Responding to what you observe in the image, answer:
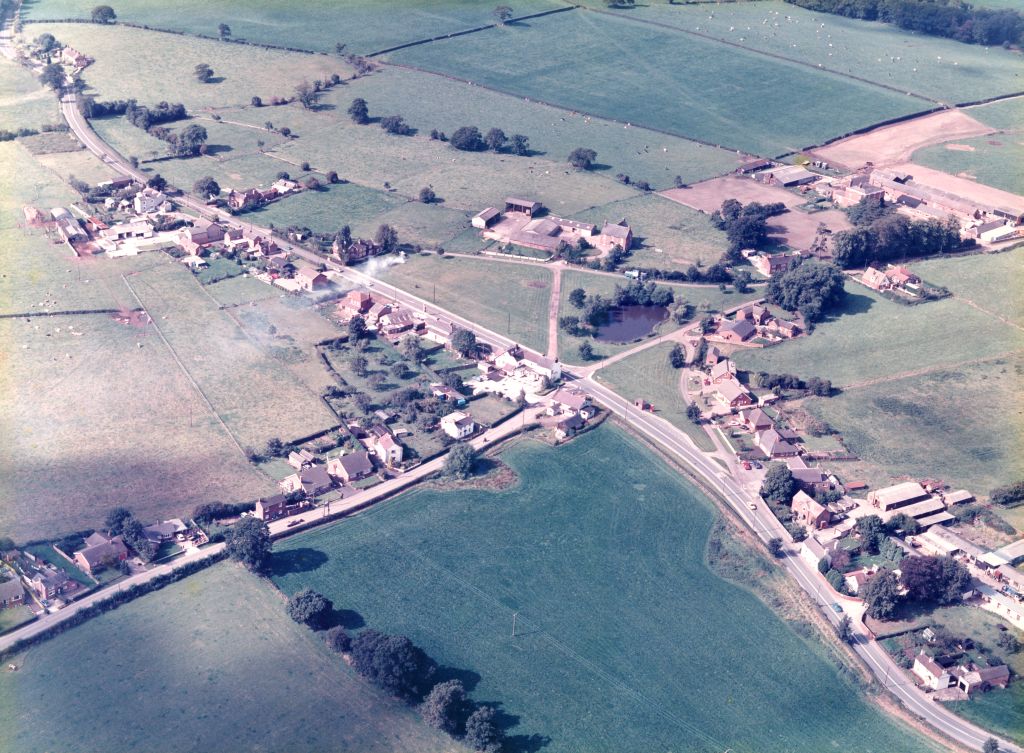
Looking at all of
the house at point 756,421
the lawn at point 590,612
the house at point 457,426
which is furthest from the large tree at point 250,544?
the house at point 756,421

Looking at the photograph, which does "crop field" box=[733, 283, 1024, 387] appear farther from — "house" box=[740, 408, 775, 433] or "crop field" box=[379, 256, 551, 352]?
"crop field" box=[379, 256, 551, 352]

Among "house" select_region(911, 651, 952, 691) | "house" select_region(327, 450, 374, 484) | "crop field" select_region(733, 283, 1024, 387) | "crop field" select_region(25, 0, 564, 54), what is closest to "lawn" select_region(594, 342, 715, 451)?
"crop field" select_region(733, 283, 1024, 387)

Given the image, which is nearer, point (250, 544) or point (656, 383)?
point (250, 544)

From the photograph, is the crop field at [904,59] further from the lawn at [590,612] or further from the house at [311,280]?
the lawn at [590,612]

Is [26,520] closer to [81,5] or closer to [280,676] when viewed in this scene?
[280,676]

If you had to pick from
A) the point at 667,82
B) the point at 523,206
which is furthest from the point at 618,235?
the point at 667,82

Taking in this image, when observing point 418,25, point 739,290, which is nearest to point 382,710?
point 739,290

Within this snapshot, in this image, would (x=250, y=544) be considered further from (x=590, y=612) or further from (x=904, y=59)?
(x=904, y=59)
